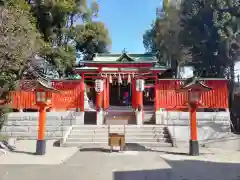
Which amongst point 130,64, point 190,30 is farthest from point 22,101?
point 190,30

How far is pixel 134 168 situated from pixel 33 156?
4.30m

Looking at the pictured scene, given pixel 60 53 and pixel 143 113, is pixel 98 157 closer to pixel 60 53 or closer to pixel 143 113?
pixel 143 113

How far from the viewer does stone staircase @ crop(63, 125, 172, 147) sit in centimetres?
1388

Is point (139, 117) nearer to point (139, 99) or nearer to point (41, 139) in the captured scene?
point (139, 99)

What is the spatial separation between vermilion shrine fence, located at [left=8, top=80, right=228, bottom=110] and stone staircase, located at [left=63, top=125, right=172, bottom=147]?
1914 millimetres

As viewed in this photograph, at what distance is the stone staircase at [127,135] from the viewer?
1388cm

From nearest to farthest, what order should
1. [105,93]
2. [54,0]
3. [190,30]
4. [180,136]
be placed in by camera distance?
1. [180,136]
2. [105,93]
3. [54,0]
4. [190,30]

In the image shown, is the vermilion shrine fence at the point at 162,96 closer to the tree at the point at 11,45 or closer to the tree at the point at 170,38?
the tree at the point at 11,45

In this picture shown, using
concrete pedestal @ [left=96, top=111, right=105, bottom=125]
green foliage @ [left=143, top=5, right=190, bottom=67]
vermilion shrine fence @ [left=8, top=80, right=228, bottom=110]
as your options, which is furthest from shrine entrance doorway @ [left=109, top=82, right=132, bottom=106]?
vermilion shrine fence @ [left=8, top=80, right=228, bottom=110]

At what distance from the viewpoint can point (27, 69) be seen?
60.8 feet

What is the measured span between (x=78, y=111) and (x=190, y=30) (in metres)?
12.5

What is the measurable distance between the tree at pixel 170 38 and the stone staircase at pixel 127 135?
44.0 ft

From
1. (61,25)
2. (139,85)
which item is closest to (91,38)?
(61,25)

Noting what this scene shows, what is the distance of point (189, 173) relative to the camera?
825 cm
